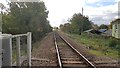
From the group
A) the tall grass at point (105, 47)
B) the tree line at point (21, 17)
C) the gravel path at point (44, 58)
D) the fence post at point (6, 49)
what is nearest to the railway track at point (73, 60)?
the gravel path at point (44, 58)

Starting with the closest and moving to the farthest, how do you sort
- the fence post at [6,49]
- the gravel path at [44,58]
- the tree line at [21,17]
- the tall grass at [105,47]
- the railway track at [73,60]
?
the fence post at [6,49], the railway track at [73,60], the gravel path at [44,58], the tall grass at [105,47], the tree line at [21,17]

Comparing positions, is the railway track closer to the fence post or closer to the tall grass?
the tall grass

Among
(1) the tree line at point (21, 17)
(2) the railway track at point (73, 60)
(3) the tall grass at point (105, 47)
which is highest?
(1) the tree line at point (21, 17)

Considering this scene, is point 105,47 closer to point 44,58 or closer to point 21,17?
point 21,17

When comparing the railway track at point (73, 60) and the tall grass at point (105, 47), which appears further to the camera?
the tall grass at point (105, 47)

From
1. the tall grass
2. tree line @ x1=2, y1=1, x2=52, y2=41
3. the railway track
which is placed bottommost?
the railway track

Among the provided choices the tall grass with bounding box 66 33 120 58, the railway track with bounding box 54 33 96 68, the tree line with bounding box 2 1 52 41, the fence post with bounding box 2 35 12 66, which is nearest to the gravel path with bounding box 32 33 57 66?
the railway track with bounding box 54 33 96 68

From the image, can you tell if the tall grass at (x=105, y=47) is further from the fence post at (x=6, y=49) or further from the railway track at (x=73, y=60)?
the fence post at (x=6, y=49)

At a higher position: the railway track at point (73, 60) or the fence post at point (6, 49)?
the fence post at point (6, 49)

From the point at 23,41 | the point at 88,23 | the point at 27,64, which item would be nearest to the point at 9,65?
the point at 27,64

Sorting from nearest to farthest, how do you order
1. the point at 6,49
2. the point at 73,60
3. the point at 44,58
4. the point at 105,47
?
1. the point at 6,49
2. the point at 73,60
3. the point at 44,58
4. the point at 105,47

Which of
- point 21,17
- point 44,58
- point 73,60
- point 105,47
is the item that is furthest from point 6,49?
point 21,17

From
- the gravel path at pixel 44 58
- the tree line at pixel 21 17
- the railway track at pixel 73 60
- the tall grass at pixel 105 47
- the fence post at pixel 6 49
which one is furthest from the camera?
the tree line at pixel 21 17

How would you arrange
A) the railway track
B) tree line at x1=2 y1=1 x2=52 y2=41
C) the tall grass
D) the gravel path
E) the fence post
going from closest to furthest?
1. the fence post
2. the railway track
3. the gravel path
4. the tall grass
5. tree line at x1=2 y1=1 x2=52 y2=41
